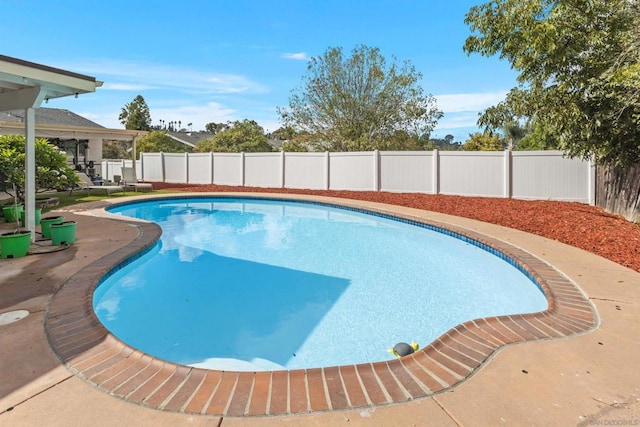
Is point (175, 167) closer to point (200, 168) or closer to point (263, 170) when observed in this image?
point (200, 168)

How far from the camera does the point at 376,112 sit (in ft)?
→ 65.6

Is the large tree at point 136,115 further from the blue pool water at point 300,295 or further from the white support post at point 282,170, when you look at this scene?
the blue pool water at point 300,295

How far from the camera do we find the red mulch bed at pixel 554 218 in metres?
6.24

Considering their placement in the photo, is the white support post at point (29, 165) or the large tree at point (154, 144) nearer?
the white support post at point (29, 165)

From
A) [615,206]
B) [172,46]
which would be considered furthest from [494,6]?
[172,46]

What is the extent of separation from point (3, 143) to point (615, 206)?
1573cm

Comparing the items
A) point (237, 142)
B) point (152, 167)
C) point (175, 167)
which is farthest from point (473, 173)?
point (237, 142)

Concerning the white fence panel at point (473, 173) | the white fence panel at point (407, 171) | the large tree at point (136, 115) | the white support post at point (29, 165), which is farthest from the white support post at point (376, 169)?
the large tree at point (136, 115)

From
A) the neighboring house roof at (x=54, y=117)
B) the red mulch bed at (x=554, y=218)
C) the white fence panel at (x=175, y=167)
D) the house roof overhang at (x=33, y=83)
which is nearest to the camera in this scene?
the house roof overhang at (x=33, y=83)

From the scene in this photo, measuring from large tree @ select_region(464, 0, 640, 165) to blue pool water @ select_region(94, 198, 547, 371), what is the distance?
324 centimetres

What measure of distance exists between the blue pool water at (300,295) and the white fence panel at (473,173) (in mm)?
5270

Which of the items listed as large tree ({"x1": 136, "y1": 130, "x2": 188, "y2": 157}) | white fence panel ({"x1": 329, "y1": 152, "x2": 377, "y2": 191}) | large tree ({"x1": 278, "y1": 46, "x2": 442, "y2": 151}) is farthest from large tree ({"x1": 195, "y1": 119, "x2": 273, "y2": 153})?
white fence panel ({"x1": 329, "y1": 152, "x2": 377, "y2": 191})

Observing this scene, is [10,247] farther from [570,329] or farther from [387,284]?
[570,329]

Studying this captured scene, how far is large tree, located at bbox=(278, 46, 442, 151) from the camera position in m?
19.5
